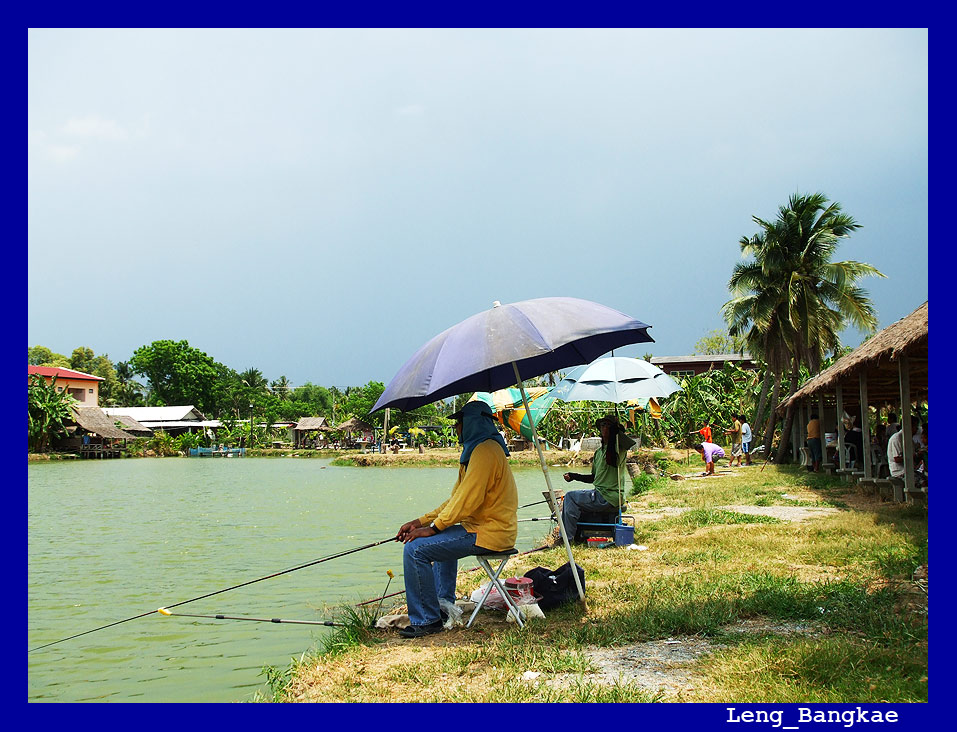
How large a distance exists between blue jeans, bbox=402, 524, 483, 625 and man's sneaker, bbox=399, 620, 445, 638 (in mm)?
25

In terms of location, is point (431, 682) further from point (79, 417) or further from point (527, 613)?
point (79, 417)

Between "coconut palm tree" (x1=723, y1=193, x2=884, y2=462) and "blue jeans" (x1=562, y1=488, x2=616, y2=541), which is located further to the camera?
"coconut palm tree" (x1=723, y1=193, x2=884, y2=462)

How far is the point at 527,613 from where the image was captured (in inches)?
212

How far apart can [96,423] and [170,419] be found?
59.3ft

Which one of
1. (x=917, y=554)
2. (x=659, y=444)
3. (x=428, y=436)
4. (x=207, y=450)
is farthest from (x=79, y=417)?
(x=917, y=554)

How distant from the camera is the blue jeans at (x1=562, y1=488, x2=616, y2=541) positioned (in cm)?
882

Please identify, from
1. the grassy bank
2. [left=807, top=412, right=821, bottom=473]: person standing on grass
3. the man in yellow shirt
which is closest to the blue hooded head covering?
the man in yellow shirt

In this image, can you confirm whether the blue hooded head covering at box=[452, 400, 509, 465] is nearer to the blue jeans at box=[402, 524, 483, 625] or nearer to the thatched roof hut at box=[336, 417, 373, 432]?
the blue jeans at box=[402, 524, 483, 625]

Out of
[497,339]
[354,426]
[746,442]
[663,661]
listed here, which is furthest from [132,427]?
[663,661]

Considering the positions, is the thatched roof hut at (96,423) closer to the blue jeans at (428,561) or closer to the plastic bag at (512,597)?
the plastic bag at (512,597)

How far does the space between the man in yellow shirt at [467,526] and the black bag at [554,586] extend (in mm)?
489

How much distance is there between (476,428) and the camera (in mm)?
5434

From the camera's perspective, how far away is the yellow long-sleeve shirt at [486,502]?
524cm

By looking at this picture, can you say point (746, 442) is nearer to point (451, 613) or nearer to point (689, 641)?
point (451, 613)
